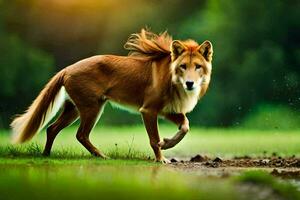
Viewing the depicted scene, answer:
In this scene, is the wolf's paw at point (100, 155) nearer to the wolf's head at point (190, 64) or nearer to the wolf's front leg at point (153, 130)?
the wolf's front leg at point (153, 130)

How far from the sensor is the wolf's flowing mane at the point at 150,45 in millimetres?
7395

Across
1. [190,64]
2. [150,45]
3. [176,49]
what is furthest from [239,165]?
[150,45]

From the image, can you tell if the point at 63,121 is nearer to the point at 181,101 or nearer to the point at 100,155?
the point at 100,155

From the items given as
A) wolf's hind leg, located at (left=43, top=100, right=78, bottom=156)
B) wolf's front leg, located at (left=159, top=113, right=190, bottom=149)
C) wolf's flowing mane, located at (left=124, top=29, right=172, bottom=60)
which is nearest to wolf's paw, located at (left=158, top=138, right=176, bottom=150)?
wolf's front leg, located at (left=159, top=113, right=190, bottom=149)

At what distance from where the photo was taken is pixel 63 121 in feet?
24.4

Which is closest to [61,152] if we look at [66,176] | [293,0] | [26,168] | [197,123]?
[26,168]

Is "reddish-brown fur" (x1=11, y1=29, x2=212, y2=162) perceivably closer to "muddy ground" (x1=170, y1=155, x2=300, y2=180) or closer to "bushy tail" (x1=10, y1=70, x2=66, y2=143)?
"bushy tail" (x1=10, y1=70, x2=66, y2=143)

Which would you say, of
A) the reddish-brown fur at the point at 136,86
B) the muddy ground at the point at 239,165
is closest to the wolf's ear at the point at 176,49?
the reddish-brown fur at the point at 136,86

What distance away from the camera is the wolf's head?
6.77 m

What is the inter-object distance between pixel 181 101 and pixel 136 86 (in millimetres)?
539

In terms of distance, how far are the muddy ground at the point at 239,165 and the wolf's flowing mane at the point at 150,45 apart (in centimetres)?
110

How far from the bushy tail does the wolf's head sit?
4.04 ft

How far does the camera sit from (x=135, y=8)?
555 inches

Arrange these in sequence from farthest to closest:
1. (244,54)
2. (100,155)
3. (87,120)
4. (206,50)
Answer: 1. (244,54)
2. (87,120)
3. (100,155)
4. (206,50)
